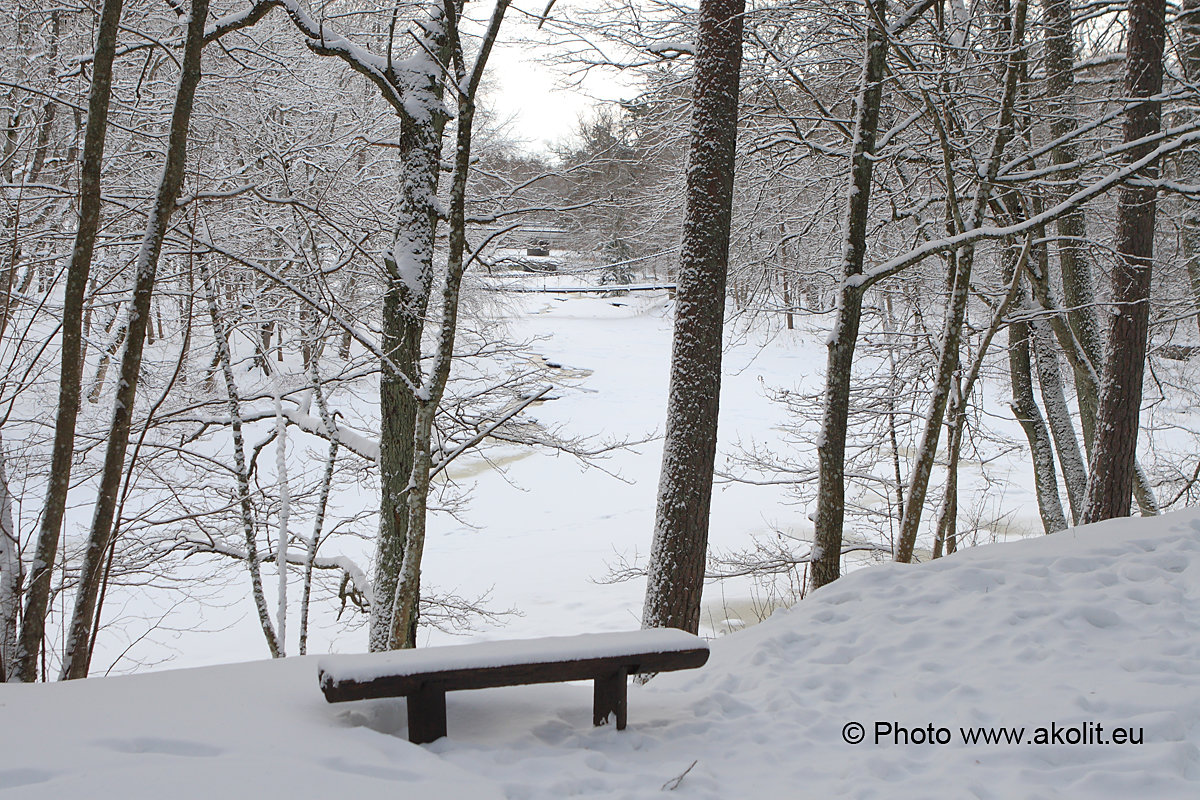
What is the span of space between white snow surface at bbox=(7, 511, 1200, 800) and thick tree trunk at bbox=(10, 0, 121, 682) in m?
1.03

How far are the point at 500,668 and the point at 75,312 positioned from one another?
2.73 metres

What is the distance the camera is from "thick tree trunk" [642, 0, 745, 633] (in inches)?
211

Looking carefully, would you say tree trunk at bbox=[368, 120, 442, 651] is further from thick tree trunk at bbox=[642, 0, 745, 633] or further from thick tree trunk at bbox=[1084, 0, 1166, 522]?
thick tree trunk at bbox=[1084, 0, 1166, 522]

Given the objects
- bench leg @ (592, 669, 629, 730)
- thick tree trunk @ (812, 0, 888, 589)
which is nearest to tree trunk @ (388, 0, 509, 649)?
bench leg @ (592, 669, 629, 730)

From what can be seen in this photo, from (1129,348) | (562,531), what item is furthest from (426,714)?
(562,531)

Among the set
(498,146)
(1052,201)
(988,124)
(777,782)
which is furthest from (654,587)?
(498,146)

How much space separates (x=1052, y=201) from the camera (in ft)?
32.7

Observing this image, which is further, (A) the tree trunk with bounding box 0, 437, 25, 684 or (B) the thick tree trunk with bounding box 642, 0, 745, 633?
(B) the thick tree trunk with bounding box 642, 0, 745, 633

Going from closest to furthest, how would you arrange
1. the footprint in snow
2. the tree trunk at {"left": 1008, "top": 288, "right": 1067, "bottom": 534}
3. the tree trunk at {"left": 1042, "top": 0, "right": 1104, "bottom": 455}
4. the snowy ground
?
the footprint in snow → the tree trunk at {"left": 1042, "top": 0, "right": 1104, "bottom": 455} → the tree trunk at {"left": 1008, "top": 288, "right": 1067, "bottom": 534} → the snowy ground

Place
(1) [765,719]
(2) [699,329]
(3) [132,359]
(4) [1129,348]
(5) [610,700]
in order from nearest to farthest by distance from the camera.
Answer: (5) [610,700]
(1) [765,719]
(3) [132,359]
(2) [699,329]
(4) [1129,348]

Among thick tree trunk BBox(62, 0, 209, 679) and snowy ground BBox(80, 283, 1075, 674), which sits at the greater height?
thick tree trunk BBox(62, 0, 209, 679)

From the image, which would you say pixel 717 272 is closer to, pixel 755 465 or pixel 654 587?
pixel 654 587

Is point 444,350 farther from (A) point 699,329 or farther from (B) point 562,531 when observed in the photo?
(B) point 562,531

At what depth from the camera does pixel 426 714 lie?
287cm
